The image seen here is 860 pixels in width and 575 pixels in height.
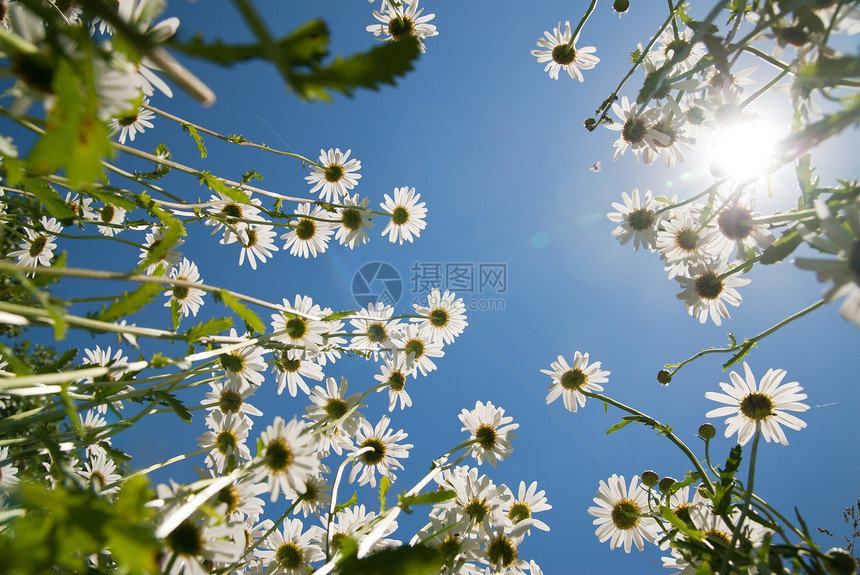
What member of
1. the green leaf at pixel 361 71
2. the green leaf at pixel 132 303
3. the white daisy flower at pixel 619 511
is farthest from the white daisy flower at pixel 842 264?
the white daisy flower at pixel 619 511

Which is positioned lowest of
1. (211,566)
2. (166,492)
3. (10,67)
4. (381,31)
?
(211,566)

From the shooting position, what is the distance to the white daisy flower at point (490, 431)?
6.48ft

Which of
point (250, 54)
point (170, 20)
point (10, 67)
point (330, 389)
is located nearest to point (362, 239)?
point (330, 389)

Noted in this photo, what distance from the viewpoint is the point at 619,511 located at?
1.97 m

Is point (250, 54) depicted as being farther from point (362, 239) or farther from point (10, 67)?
point (362, 239)

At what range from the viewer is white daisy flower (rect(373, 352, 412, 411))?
236cm

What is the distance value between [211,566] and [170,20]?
1.51 meters

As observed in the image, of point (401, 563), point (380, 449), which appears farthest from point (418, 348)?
point (401, 563)

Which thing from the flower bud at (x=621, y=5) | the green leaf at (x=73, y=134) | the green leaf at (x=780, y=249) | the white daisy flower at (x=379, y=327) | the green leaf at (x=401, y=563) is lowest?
the green leaf at (x=401, y=563)

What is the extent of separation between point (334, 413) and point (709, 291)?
1.84 meters

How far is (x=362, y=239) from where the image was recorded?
2.63m

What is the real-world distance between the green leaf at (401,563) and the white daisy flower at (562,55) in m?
2.42

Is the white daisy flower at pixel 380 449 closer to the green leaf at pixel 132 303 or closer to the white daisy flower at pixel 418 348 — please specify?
the white daisy flower at pixel 418 348

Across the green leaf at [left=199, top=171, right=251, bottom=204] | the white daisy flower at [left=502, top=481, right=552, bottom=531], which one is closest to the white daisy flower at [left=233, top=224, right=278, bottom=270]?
the green leaf at [left=199, top=171, right=251, bottom=204]
